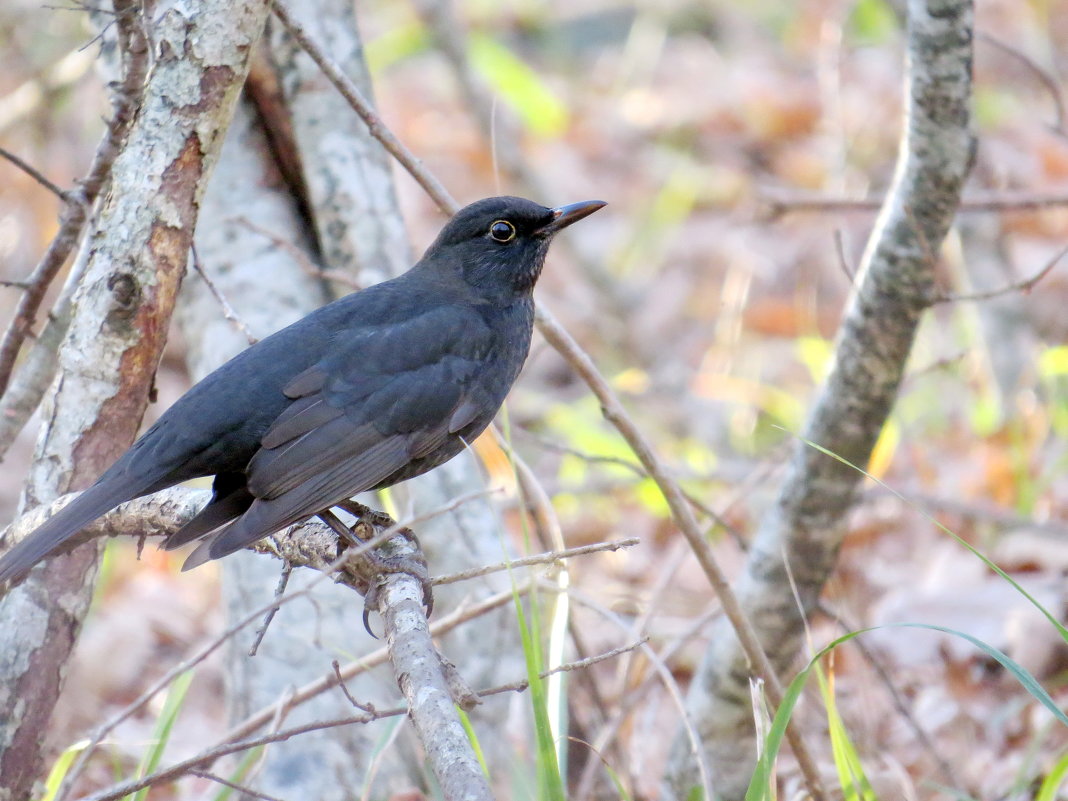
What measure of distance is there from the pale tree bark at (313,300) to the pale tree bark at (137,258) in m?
0.92

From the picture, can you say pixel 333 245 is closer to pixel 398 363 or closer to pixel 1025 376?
pixel 398 363

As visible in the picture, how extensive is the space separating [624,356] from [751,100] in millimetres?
4189

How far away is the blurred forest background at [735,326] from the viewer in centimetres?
436

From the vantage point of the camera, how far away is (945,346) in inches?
297

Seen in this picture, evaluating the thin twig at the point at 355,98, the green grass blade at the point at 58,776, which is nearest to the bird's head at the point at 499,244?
the thin twig at the point at 355,98

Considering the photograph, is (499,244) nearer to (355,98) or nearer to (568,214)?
(568,214)

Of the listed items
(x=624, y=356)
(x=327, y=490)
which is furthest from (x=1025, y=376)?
(x=327, y=490)

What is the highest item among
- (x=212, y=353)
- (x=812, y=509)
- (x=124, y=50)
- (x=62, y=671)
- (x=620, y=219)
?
(x=620, y=219)

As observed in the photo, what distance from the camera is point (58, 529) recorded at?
2525 mm

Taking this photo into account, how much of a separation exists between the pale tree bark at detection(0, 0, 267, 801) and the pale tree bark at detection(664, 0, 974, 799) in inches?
64.8

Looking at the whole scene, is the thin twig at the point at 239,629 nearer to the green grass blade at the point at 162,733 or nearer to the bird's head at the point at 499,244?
the green grass blade at the point at 162,733

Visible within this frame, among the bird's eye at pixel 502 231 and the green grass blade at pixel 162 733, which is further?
Result: the bird's eye at pixel 502 231

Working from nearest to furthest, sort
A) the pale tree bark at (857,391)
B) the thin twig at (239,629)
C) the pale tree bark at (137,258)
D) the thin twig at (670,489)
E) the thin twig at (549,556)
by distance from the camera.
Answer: the thin twig at (239,629), the thin twig at (549,556), the pale tree bark at (137,258), the thin twig at (670,489), the pale tree bark at (857,391)

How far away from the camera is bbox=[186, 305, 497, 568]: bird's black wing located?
114 inches
